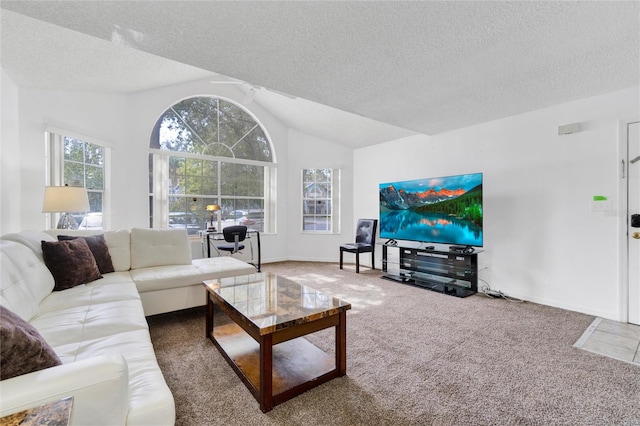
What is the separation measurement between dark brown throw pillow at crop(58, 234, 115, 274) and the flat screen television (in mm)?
3748

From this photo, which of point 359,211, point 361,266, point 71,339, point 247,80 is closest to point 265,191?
point 359,211

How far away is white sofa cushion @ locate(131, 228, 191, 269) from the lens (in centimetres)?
324

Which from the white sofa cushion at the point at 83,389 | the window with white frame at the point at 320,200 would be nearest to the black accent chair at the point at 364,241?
the window with white frame at the point at 320,200

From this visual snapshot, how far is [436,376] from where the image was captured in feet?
6.33

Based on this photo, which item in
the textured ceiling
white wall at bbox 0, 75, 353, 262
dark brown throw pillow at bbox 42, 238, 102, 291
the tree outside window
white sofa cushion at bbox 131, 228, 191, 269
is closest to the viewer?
the textured ceiling

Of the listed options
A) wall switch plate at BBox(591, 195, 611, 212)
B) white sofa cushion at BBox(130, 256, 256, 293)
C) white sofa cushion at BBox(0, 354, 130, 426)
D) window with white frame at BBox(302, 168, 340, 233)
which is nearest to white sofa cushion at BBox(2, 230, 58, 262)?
white sofa cushion at BBox(130, 256, 256, 293)

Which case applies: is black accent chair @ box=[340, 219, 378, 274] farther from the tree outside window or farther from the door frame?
the tree outside window

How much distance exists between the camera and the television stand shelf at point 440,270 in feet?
12.3

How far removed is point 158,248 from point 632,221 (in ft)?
16.3

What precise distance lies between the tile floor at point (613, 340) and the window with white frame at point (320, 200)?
4.19 m

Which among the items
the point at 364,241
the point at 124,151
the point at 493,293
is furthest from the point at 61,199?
the point at 493,293

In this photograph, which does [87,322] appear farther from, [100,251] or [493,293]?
[493,293]

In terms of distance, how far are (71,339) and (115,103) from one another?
13.2ft

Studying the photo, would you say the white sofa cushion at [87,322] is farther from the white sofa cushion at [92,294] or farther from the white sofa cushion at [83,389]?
the white sofa cushion at [83,389]
